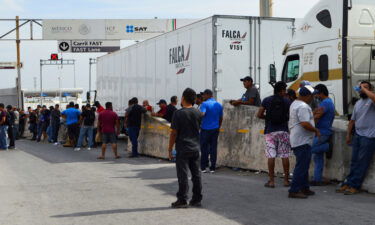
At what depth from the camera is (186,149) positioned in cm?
832

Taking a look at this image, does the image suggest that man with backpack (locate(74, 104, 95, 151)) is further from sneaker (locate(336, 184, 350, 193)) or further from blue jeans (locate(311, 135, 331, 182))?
sneaker (locate(336, 184, 350, 193))

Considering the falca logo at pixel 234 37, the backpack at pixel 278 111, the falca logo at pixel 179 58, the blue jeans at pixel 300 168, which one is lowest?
the blue jeans at pixel 300 168

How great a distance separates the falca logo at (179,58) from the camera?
58.9 ft

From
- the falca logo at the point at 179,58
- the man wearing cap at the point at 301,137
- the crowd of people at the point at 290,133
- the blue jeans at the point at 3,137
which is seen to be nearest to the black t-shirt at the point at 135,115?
the falca logo at the point at 179,58

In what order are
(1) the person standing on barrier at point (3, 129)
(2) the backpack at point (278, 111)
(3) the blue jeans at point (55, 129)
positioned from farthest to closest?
1. (3) the blue jeans at point (55, 129)
2. (1) the person standing on barrier at point (3, 129)
3. (2) the backpack at point (278, 111)

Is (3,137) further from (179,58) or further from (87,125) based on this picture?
(179,58)

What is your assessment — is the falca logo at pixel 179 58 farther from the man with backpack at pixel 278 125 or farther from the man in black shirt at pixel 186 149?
the man in black shirt at pixel 186 149

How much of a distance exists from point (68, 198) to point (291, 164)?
4417 millimetres

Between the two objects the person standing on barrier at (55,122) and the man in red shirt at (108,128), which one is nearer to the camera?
the man in red shirt at (108,128)

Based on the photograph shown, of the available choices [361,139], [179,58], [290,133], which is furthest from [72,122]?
[361,139]

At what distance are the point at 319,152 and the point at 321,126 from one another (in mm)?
466

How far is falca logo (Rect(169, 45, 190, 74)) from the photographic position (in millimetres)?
17942

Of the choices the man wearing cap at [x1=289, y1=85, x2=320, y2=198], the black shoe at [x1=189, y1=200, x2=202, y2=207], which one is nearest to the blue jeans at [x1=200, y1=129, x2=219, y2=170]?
the man wearing cap at [x1=289, y1=85, x2=320, y2=198]

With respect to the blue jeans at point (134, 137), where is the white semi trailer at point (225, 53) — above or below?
above
